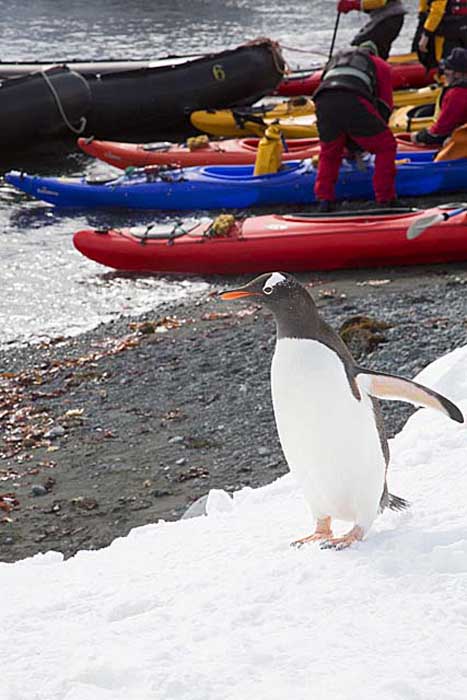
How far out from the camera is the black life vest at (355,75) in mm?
9586

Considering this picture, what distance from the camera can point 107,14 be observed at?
26.7 meters

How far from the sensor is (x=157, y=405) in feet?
21.5

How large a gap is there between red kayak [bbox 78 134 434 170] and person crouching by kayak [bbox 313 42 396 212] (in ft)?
4.00

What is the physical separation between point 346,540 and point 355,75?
22.7ft

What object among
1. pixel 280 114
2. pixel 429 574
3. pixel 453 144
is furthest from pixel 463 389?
pixel 280 114

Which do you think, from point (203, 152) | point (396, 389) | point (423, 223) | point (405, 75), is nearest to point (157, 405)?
point (423, 223)

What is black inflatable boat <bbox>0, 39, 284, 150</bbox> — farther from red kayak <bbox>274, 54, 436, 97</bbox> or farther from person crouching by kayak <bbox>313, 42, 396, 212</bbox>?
person crouching by kayak <bbox>313, 42, 396, 212</bbox>

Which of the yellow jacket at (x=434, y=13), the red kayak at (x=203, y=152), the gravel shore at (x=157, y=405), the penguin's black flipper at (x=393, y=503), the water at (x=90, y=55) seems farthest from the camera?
the yellow jacket at (x=434, y=13)

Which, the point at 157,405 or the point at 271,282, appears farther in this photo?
the point at 157,405

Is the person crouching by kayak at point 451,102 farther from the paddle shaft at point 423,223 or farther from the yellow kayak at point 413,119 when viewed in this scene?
the paddle shaft at point 423,223

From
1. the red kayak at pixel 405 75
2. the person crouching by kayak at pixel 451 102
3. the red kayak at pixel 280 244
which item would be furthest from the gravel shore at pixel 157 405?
the red kayak at pixel 405 75

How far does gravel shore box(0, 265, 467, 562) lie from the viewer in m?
5.42

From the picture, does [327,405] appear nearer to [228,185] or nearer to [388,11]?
[228,185]

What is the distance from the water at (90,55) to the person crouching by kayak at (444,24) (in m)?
4.10
